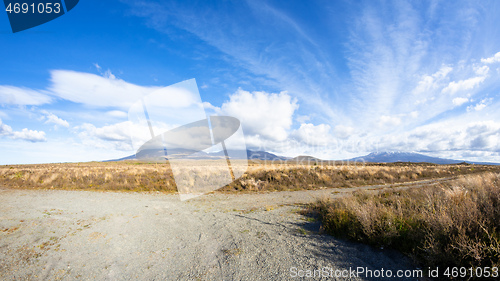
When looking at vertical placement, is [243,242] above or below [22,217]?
below

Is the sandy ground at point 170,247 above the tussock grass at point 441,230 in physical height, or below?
below

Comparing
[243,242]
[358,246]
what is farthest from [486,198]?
[243,242]

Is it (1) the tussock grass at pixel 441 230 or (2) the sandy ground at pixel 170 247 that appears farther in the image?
Answer: (2) the sandy ground at pixel 170 247

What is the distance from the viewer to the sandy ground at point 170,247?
432 cm

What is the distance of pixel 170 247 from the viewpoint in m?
5.66

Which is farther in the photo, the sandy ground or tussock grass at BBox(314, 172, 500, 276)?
the sandy ground

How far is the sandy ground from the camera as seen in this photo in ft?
14.2

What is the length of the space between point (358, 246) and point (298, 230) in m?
1.93

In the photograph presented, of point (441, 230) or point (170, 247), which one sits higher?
point (441, 230)

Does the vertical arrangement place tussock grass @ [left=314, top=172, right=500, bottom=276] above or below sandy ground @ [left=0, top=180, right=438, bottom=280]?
above

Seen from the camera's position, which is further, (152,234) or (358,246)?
(152,234)

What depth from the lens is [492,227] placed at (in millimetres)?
→ 3811

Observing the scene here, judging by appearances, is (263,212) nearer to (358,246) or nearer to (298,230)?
(298,230)

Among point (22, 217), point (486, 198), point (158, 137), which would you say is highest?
point (158, 137)
